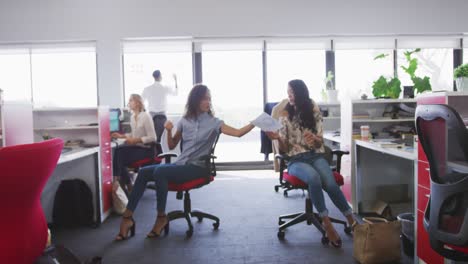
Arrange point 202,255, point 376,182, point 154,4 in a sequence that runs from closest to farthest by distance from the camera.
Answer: point 202,255 < point 376,182 < point 154,4

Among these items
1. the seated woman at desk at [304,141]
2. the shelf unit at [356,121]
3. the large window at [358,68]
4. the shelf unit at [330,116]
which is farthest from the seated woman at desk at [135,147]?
the large window at [358,68]

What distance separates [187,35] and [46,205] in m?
4.11

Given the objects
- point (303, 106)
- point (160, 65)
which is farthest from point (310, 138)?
point (160, 65)

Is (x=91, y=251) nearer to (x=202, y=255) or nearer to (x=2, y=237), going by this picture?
(x=202, y=255)

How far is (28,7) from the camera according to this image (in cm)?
686

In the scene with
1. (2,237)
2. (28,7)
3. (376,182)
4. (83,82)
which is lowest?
(376,182)

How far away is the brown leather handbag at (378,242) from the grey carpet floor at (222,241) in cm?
13

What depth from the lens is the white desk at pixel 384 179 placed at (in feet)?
12.5

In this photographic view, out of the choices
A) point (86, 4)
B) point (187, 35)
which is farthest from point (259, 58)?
point (86, 4)

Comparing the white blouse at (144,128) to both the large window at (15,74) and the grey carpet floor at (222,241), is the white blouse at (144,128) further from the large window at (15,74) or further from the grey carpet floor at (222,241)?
the large window at (15,74)

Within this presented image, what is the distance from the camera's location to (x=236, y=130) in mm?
3305

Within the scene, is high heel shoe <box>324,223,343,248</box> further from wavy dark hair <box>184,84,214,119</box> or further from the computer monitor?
the computer monitor

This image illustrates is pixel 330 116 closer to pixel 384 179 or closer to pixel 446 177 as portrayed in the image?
pixel 384 179

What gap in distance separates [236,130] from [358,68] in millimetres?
4629
